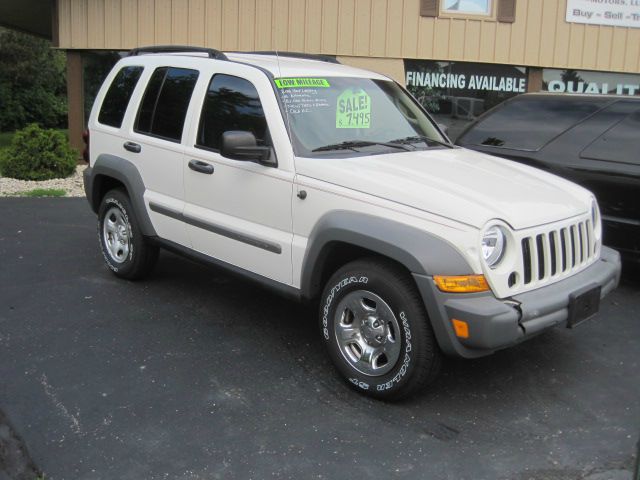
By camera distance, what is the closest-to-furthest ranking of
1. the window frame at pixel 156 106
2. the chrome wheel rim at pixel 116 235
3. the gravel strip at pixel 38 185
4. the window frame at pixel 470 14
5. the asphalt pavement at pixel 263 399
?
the asphalt pavement at pixel 263 399, the window frame at pixel 156 106, the chrome wheel rim at pixel 116 235, the gravel strip at pixel 38 185, the window frame at pixel 470 14

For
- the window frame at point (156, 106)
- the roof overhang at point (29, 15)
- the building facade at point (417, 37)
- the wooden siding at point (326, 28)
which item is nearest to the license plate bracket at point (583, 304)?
the window frame at point (156, 106)

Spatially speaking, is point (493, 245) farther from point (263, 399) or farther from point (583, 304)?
point (263, 399)

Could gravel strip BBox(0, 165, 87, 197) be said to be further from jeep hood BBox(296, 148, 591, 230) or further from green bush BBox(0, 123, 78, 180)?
jeep hood BBox(296, 148, 591, 230)

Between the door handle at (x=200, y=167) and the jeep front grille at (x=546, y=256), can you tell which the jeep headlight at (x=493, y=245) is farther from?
the door handle at (x=200, y=167)

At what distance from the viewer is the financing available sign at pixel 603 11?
1203 centimetres

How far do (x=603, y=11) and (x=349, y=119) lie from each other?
9.14m

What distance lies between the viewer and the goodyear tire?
573cm

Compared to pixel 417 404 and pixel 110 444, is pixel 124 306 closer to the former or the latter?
pixel 110 444

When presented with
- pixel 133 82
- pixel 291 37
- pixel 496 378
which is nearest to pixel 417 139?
pixel 496 378

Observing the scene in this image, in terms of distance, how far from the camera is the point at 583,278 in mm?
4086

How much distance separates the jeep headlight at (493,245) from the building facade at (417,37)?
852cm

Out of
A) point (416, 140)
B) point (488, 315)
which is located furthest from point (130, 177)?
point (488, 315)

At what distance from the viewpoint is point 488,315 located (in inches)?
136

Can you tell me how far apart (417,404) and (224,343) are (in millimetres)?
1456
